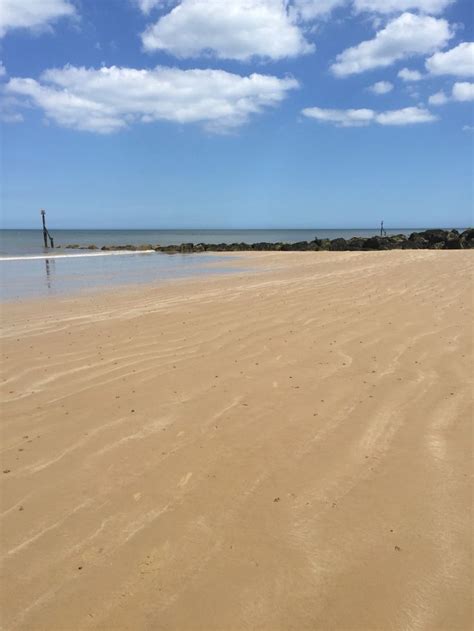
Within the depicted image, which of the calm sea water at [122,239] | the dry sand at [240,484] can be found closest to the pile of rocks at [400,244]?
the calm sea water at [122,239]

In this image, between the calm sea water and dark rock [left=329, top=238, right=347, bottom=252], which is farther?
the calm sea water

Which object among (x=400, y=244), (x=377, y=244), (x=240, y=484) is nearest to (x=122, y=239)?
(x=377, y=244)

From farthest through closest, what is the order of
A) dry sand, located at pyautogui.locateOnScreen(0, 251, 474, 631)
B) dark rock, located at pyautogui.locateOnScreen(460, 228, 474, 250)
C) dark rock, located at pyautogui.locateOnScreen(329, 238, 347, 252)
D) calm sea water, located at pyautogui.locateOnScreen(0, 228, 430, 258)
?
calm sea water, located at pyautogui.locateOnScreen(0, 228, 430, 258) → dark rock, located at pyautogui.locateOnScreen(329, 238, 347, 252) → dark rock, located at pyautogui.locateOnScreen(460, 228, 474, 250) → dry sand, located at pyautogui.locateOnScreen(0, 251, 474, 631)

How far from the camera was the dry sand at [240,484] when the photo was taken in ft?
6.74

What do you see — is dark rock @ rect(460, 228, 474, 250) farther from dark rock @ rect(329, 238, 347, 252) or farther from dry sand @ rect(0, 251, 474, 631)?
dry sand @ rect(0, 251, 474, 631)

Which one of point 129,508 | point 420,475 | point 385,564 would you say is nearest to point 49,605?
point 129,508

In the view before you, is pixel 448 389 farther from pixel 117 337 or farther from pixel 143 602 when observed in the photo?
pixel 117 337

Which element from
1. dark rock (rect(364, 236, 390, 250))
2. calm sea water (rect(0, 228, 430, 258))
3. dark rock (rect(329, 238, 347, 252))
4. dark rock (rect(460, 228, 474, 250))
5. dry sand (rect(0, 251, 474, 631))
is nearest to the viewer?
dry sand (rect(0, 251, 474, 631))

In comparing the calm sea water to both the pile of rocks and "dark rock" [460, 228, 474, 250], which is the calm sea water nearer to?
the pile of rocks

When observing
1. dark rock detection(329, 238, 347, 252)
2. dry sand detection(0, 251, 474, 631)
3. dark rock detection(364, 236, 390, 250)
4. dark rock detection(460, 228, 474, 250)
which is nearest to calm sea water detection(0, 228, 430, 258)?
dark rock detection(329, 238, 347, 252)

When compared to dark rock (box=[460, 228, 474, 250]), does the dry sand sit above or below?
below

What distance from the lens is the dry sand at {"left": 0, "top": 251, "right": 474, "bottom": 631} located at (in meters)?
2.05

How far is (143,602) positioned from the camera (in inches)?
80.7

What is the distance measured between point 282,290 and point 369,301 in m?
2.37
